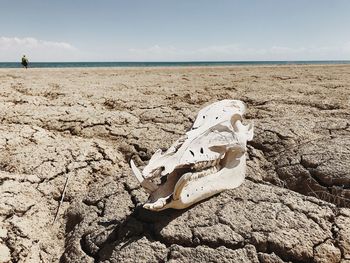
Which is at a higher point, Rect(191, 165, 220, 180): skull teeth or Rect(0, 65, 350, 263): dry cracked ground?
Rect(191, 165, 220, 180): skull teeth

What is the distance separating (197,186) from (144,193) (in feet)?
1.59

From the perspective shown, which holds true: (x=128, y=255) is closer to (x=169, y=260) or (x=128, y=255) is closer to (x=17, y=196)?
(x=169, y=260)

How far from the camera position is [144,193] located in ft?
8.00

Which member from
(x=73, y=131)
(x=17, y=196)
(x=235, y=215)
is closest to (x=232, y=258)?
(x=235, y=215)

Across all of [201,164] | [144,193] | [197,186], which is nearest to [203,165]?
[201,164]

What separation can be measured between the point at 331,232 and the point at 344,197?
1.52 ft

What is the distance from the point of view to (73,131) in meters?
3.41

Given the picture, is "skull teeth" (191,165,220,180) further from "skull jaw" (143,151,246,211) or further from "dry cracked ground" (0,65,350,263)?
"dry cracked ground" (0,65,350,263)

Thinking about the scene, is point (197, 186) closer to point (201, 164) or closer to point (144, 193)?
point (201, 164)

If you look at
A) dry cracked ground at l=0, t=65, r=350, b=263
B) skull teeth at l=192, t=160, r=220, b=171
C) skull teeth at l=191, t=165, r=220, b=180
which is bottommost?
dry cracked ground at l=0, t=65, r=350, b=263

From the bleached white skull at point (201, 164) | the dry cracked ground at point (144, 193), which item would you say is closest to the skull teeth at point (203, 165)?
the bleached white skull at point (201, 164)

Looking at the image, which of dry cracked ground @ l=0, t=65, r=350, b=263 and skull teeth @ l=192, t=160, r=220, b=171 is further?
skull teeth @ l=192, t=160, r=220, b=171

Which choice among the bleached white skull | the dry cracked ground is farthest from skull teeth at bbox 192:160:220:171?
the dry cracked ground

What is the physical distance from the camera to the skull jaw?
195 cm
